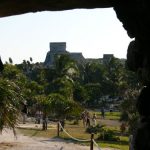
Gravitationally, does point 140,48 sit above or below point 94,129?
above

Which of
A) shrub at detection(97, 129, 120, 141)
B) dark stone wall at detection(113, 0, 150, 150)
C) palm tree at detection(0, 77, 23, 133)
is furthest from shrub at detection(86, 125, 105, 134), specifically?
dark stone wall at detection(113, 0, 150, 150)

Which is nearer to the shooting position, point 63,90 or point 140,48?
point 140,48

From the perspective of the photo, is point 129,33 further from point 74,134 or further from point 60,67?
point 60,67

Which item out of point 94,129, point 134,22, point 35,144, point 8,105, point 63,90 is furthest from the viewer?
point 63,90

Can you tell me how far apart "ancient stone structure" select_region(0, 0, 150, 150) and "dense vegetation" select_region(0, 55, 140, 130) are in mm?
8493

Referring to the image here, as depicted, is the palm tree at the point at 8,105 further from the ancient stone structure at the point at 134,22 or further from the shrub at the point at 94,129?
the shrub at the point at 94,129

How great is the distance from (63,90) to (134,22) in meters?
37.2

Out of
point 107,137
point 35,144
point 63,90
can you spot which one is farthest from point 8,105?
point 63,90

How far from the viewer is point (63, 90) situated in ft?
143

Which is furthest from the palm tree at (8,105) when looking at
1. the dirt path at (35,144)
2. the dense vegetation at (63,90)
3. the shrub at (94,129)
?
the shrub at (94,129)

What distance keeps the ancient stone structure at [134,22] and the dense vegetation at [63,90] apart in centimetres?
849

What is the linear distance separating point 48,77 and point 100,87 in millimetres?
13084

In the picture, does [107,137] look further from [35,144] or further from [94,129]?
[35,144]

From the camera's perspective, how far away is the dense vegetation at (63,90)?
19469 mm
